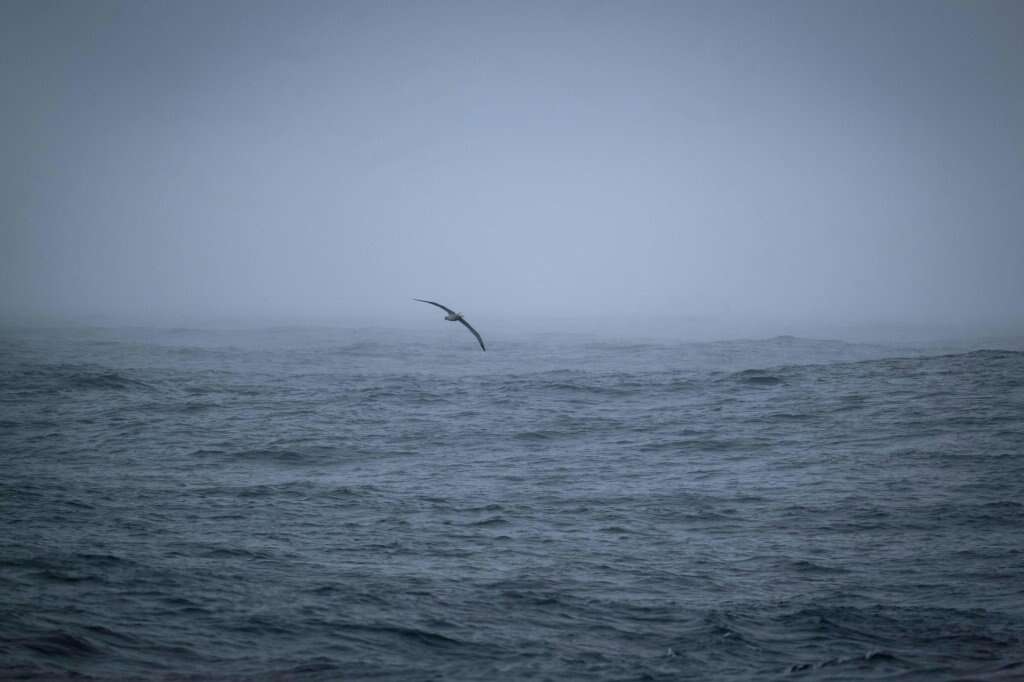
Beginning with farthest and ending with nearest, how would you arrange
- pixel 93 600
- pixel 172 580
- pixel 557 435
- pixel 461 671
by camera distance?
pixel 557 435 → pixel 172 580 → pixel 93 600 → pixel 461 671

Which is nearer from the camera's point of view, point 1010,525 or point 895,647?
point 895,647

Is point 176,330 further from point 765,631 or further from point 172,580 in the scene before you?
point 765,631

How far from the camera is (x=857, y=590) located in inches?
504

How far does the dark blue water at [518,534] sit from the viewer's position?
10.6m

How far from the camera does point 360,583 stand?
43.2ft

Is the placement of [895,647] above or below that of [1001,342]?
below

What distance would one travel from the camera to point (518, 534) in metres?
15.8

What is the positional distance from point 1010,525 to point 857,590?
5.57m

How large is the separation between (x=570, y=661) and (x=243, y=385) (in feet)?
103

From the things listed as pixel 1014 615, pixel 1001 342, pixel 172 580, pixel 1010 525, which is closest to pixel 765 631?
pixel 1014 615

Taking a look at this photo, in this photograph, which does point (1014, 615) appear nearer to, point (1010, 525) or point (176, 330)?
point (1010, 525)

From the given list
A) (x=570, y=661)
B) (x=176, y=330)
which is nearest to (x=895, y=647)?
(x=570, y=661)

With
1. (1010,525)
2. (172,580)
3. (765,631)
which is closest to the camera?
(765,631)

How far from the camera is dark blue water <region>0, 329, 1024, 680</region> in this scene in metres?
10.6
